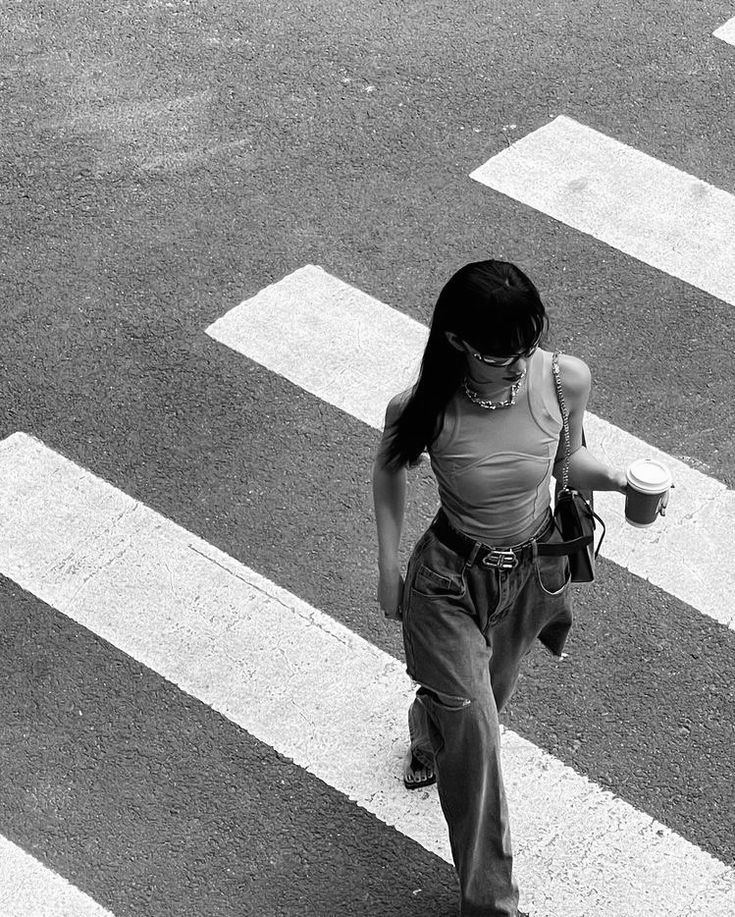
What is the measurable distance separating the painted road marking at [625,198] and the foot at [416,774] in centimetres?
333

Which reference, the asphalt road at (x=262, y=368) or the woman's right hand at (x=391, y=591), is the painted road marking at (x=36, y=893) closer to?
the asphalt road at (x=262, y=368)

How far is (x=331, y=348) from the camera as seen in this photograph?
666 cm

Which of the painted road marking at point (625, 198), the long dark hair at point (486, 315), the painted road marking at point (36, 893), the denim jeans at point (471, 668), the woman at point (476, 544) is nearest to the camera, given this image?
the long dark hair at point (486, 315)

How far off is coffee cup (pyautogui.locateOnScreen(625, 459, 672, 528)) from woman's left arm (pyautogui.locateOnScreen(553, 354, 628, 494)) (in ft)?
0.22

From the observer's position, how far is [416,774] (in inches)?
192

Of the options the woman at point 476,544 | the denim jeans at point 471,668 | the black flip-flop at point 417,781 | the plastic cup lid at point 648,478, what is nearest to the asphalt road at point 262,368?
the black flip-flop at point 417,781

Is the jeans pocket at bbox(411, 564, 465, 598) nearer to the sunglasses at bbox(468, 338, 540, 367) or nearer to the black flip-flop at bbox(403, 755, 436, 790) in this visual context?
the sunglasses at bbox(468, 338, 540, 367)

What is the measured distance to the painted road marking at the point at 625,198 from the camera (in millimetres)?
7230

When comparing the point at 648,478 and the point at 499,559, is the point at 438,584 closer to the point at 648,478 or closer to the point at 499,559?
the point at 499,559

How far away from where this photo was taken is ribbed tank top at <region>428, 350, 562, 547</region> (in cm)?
390

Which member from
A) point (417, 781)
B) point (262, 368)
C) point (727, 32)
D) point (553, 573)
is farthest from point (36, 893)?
point (727, 32)

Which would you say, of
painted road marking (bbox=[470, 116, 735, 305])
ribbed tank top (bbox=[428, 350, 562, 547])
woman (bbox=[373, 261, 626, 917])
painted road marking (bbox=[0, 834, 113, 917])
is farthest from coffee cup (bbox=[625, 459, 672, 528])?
painted road marking (bbox=[470, 116, 735, 305])

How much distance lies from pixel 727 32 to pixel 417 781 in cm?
603

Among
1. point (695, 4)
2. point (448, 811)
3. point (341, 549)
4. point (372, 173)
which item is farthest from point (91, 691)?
point (695, 4)
